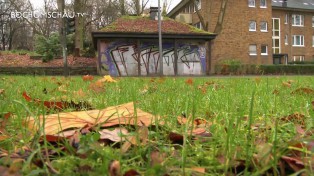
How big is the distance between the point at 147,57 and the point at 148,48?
0.74 meters

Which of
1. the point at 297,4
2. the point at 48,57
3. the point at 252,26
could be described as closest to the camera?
the point at 48,57

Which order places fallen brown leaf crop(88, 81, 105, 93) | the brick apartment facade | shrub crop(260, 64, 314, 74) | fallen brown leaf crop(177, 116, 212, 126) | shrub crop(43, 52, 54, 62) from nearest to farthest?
fallen brown leaf crop(177, 116, 212, 126), fallen brown leaf crop(88, 81, 105, 93), shrub crop(260, 64, 314, 74), shrub crop(43, 52, 54, 62), the brick apartment facade

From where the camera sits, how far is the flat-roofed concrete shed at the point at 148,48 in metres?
26.2

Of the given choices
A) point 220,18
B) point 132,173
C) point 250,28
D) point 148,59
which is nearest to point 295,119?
point 132,173

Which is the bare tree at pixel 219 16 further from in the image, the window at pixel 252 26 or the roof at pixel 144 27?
the window at pixel 252 26

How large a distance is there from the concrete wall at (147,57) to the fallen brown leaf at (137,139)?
2534cm

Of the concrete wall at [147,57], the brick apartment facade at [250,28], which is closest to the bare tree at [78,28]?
the concrete wall at [147,57]

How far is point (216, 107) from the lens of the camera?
2234 millimetres

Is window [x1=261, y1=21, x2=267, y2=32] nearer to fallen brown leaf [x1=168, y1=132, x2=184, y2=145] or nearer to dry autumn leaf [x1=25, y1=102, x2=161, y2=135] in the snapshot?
dry autumn leaf [x1=25, y1=102, x2=161, y2=135]

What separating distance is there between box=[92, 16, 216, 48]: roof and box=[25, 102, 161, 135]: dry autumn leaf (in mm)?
23847

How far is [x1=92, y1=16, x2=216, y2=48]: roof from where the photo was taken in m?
25.4

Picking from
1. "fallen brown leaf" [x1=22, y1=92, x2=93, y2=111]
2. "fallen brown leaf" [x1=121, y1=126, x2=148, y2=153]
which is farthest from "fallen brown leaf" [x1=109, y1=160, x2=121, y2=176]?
"fallen brown leaf" [x1=22, y1=92, x2=93, y2=111]

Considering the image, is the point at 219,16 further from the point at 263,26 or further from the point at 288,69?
the point at 263,26

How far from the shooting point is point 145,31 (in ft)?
86.2
